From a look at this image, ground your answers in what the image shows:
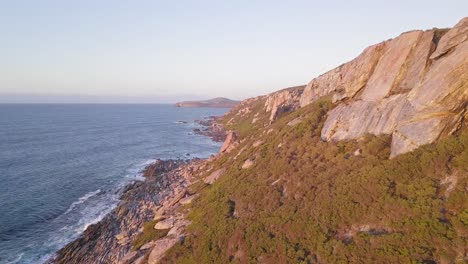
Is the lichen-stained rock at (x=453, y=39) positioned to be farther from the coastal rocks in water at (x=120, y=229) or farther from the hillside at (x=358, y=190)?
the coastal rocks in water at (x=120, y=229)

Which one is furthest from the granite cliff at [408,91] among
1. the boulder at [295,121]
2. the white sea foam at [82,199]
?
the white sea foam at [82,199]

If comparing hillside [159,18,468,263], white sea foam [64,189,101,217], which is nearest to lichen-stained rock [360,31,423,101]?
hillside [159,18,468,263]

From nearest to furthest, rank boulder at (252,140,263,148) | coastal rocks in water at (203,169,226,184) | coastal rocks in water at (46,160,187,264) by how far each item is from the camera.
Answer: coastal rocks in water at (46,160,187,264) < coastal rocks in water at (203,169,226,184) < boulder at (252,140,263,148)

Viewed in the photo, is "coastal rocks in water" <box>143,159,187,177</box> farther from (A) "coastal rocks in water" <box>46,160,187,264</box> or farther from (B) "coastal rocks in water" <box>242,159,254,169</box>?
(B) "coastal rocks in water" <box>242,159,254,169</box>

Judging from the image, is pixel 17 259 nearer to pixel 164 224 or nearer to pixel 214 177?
pixel 164 224

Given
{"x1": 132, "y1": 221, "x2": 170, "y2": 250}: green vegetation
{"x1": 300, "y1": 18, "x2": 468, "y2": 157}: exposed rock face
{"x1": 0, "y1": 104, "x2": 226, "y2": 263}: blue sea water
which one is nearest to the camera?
{"x1": 300, "y1": 18, "x2": 468, "y2": 157}: exposed rock face

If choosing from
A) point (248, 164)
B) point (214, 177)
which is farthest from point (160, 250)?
point (214, 177)

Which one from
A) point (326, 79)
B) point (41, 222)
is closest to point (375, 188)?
point (326, 79)

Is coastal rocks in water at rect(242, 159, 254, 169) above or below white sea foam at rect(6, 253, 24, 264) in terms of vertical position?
above
